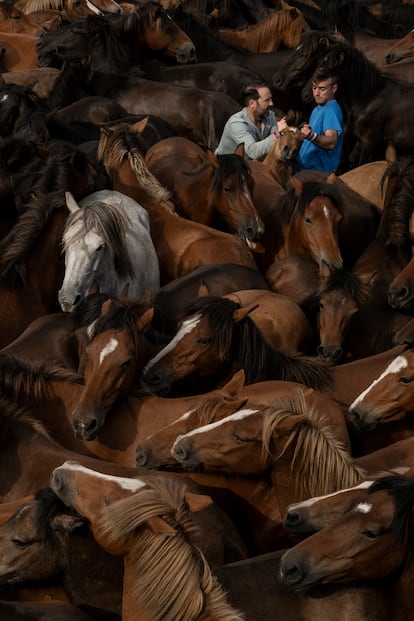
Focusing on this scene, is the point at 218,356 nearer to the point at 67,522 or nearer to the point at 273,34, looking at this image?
the point at 67,522

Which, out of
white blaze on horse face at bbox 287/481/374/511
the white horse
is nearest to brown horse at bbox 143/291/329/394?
the white horse

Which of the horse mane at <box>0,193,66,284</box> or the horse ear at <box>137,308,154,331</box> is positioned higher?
the horse ear at <box>137,308,154,331</box>

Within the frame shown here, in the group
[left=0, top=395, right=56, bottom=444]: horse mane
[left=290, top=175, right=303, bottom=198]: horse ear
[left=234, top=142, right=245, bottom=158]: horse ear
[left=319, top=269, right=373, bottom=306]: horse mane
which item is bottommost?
[left=234, top=142, right=245, bottom=158]: horse ear

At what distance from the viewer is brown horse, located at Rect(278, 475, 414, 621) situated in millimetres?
3209

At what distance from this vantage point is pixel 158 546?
308 centimetres

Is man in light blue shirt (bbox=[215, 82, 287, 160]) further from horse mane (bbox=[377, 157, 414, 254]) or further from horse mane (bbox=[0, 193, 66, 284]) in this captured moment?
horse mane (bbox=[0, 193, 66, 284])

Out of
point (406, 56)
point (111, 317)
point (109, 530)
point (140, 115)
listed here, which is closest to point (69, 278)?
point (111, 317)

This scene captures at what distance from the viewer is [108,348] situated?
14.7 feet

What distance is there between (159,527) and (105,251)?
8.20 feet

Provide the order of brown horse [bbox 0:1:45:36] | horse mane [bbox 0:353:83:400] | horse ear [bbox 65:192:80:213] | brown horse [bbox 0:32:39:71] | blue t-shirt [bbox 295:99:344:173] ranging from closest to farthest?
horse mane [bbox 0:353:83:400] < horse ear [bbox 65:192:80:213] < blue t-shirt [bbox 295:99:344:173] < brown horse [bbox 0:32:39:71] < brown horse [bbox 0:1:45:36]

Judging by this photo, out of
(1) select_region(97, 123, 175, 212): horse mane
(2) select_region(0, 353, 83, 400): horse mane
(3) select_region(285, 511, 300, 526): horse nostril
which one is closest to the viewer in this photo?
(3) select_region(285, 511, 300, 526): horse nostril

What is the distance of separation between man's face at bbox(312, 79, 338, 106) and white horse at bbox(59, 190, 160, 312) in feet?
7.04

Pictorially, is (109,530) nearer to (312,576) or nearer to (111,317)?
(312,576)

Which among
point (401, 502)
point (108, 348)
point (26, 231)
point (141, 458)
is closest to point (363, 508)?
point (401, 502)
